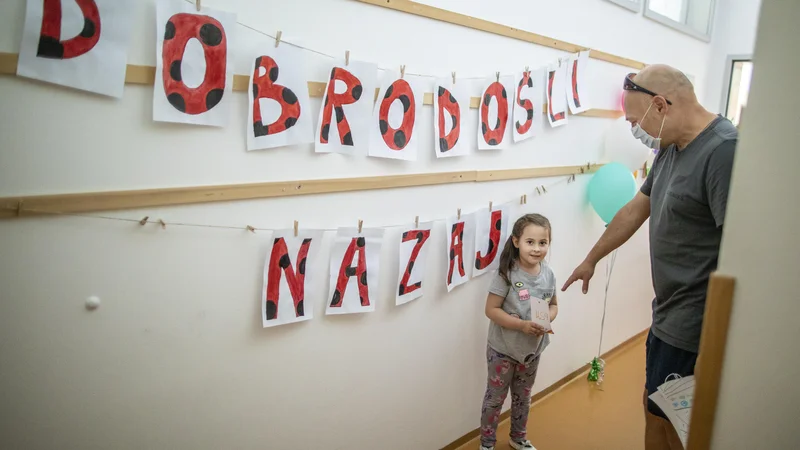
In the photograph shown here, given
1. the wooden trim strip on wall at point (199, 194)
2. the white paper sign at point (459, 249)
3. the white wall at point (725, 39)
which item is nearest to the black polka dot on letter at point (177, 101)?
the wooden trim strip on wall at point (199, 194)

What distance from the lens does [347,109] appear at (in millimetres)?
1665

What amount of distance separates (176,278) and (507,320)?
127 cm

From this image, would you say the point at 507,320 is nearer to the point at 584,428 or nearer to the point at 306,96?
the point at 584,428

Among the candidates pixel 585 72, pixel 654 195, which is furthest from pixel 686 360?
pixel 585 72

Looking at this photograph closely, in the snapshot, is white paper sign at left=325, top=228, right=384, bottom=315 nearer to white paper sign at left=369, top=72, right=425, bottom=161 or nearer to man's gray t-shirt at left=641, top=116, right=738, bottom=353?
white paper sign at left=369, top=72, right=425, bottom=161

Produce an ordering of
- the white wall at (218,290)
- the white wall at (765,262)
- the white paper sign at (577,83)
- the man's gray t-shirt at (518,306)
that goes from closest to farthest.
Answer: the white wall at (765,262) → the white wall at (218,290) → the man's gray t-shirt at (518,306) → the white paper sign at (577,83)

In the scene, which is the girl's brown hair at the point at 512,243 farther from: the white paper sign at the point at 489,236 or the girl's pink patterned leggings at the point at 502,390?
the girl's pink patterned leggings at the point at 502,390

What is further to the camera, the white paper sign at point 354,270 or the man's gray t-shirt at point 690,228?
the white paper sign at point 354,270

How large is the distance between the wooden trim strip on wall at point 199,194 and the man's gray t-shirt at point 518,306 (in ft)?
1.52

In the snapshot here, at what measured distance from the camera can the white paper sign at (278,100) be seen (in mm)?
1459

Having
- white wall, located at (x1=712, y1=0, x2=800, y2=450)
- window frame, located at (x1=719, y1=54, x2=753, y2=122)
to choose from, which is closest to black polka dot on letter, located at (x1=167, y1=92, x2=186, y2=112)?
white wall, located at (x1=712, y1=0, x2=800, y2=450)

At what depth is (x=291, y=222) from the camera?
5.35 ft

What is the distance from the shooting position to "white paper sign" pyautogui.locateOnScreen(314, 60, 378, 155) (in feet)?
5.31

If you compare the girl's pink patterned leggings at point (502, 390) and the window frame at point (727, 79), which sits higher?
the window frame at point (727, 79)
